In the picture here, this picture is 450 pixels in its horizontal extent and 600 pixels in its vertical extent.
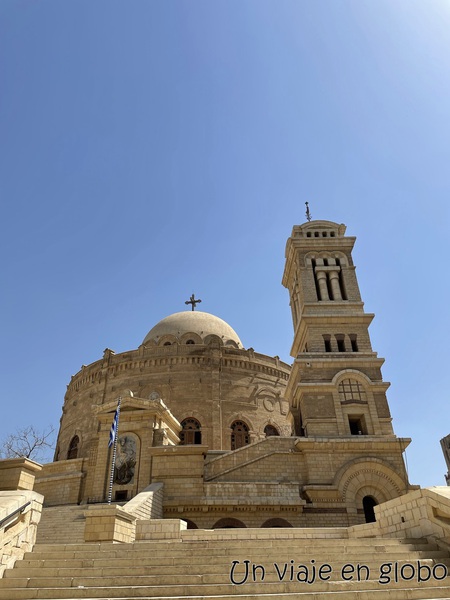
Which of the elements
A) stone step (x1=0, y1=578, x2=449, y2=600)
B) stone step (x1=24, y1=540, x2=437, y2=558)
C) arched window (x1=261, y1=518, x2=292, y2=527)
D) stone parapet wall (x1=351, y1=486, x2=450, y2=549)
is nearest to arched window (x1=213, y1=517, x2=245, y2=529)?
arched window (x1=261, y1=518, x2=292, y2=527)

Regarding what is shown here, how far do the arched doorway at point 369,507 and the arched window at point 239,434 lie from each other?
10.9 meters

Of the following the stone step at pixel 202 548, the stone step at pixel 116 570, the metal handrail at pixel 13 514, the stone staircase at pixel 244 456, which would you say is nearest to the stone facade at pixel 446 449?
the stone staircase at pixel 244 456

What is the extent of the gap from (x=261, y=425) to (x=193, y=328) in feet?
31.6

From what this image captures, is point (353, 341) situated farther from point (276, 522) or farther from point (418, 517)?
point (418, 517)

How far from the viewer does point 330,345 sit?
83.1 feet

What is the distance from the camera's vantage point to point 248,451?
21.0 m

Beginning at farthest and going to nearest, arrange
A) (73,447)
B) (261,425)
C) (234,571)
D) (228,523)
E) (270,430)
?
(73,447)
(270,430)
(261,425)
(228,523)
(234,571)

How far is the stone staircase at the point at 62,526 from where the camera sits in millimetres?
15914

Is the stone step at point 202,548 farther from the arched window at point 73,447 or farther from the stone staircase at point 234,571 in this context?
the arched window at point 73,447

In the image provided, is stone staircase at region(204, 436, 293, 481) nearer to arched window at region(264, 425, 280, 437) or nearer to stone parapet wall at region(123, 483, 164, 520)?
stone parapet wall at region(123, 483, 164, 520)

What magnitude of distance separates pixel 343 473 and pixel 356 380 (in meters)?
4.95

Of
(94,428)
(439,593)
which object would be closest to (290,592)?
(439,593)

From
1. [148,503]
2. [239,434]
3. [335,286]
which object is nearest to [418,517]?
[148,503]

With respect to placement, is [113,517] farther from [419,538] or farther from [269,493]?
[269,493]
